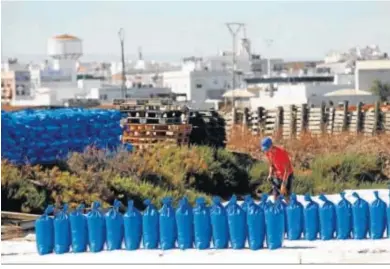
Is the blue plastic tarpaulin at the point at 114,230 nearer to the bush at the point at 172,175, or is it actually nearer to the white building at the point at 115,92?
the bush at the point at 172,175

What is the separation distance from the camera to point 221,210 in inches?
510

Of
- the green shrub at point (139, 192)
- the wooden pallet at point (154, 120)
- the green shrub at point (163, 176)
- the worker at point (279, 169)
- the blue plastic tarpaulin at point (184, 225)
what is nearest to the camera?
the blue plastic tarpaulin at point (184, 225)

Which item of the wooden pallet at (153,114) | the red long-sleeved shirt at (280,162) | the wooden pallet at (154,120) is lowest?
the red long-sleeved shirt at (280,162)

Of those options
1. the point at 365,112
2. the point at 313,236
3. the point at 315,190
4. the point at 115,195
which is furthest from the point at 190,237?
the point at 365,112

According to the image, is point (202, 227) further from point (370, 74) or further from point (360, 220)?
point (370, 74)

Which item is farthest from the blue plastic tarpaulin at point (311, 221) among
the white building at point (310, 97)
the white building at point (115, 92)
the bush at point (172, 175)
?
the white building at point (115, 92)

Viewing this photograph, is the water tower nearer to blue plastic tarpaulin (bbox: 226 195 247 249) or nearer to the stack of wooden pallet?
the stack of wooden pallet

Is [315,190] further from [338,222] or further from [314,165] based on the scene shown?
[338,222]

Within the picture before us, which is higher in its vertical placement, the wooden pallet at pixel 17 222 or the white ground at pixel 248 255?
the wooden pallet at pixel 17 222

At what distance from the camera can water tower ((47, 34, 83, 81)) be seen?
12062 centimetres

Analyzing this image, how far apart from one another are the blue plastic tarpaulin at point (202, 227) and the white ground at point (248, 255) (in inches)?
5.8

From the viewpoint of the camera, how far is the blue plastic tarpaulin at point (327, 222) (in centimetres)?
1341

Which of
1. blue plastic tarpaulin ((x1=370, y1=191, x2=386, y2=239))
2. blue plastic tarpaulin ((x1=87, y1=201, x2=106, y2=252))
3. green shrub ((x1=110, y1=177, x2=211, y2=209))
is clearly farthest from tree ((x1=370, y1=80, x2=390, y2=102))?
blue plastic tarpaulin ((x1=87, y1=201, x2=106, y2=252))

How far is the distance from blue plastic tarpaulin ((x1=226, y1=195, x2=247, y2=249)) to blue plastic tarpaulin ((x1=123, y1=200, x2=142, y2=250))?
1.15 metres
